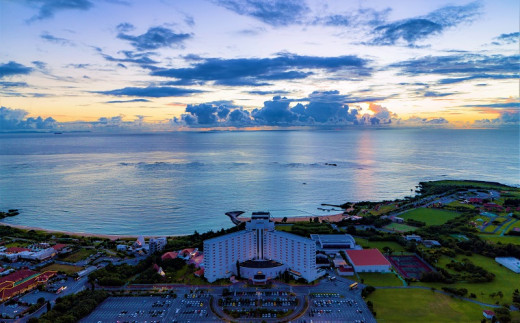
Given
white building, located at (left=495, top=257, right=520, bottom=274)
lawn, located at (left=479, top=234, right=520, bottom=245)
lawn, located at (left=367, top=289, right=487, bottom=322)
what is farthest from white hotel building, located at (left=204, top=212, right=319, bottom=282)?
lawn, located at (left=479, top=234, right=520, bottom=245)

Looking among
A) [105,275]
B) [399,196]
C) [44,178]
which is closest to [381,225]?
[399,196]

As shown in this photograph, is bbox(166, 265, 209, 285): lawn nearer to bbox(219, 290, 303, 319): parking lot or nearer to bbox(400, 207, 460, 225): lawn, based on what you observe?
bbox(219, 290, 303, 319): parking lot

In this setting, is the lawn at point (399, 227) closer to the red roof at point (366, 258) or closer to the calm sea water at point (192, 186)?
the red roof at point (366, 258)

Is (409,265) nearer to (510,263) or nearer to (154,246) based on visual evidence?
(510,263)

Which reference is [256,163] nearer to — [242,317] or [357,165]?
[357,165]

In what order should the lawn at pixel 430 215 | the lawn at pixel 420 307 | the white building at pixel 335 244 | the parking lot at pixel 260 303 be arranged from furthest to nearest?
the lawn at pixel 430 215 < the white building at pixel 335 244 < the parking lot at pixel 260 303 < the lawn at pixel 420 307

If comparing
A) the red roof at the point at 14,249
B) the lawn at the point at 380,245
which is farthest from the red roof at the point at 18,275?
the lawn at the point at 380,245
